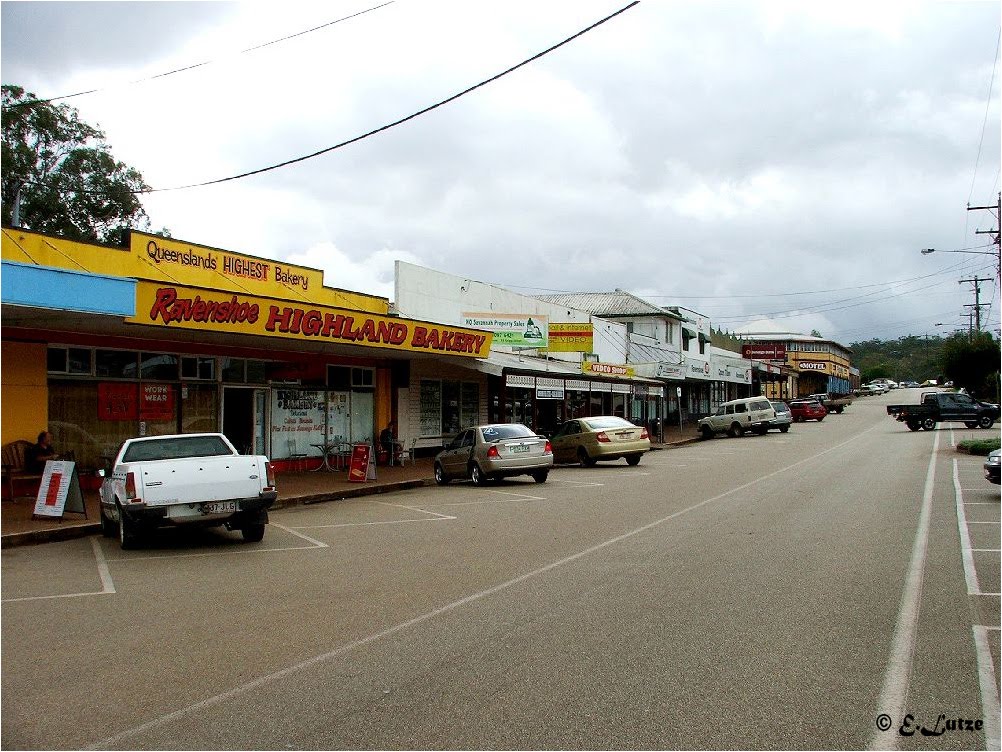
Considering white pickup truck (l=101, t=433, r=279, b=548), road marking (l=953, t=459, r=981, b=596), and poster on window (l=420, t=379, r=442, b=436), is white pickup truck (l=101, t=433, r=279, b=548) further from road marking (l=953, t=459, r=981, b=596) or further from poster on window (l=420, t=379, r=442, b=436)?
poster on window (l=420, t=379, r=442, b=436)

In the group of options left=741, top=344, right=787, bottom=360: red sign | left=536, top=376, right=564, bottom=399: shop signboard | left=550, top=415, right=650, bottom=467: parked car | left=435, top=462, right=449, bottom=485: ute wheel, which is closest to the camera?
left=435, top=462, right=449, bottom=485: ute wheel

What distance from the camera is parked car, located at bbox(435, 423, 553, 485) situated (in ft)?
67.7

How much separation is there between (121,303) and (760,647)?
41.0 feet

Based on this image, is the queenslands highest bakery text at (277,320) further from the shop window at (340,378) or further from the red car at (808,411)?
the red car at (808,411)

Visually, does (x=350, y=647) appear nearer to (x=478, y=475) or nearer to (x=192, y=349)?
(x=478, y=475)

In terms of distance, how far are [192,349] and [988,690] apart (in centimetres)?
1816

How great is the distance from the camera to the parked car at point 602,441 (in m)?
26.2

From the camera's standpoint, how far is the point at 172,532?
1367 centimetres

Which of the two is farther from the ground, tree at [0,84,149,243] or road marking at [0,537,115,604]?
tree at [0,84,149,243]

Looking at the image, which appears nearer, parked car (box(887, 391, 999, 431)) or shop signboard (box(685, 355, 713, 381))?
parked car (box(887, 391, 999, 431))

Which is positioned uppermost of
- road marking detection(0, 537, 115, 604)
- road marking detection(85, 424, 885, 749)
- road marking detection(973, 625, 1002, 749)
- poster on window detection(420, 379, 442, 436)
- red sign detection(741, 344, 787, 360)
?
red sign detection(741, 344, 787, 360)

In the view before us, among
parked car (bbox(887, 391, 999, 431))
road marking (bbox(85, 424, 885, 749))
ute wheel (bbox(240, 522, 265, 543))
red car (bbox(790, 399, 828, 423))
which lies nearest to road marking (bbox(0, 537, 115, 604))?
ute wheel (bbox(240, 522, 265, 543))

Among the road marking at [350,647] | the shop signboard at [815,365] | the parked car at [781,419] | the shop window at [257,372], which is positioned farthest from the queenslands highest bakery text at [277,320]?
the shop signboard at [815,365]

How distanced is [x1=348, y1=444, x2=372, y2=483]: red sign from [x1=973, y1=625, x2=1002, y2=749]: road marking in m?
15.5
